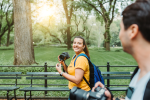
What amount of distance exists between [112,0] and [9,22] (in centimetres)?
2664

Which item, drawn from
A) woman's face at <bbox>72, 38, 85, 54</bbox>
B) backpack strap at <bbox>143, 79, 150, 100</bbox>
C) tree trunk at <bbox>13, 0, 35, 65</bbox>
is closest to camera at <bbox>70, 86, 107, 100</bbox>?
backpack strap at <bbox>143, 79, 150, 100</bbox>

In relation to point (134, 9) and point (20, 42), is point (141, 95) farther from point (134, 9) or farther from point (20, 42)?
point (20, 42)

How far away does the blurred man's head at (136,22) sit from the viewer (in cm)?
85

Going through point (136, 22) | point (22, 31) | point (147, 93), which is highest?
point (22, 31)

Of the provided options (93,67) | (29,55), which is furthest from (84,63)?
(29,55)

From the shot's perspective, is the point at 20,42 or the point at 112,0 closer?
the point at 20,42

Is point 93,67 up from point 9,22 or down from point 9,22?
down

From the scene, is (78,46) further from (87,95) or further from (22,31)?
(22,31)

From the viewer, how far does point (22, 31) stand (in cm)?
816

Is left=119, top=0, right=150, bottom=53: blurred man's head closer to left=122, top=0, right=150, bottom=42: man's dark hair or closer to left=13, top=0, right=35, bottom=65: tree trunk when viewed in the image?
left=122, top=0, right=150, bottom=42: man's dark hair

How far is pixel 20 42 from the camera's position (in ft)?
26.8

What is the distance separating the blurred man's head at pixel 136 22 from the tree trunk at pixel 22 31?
8011 mm

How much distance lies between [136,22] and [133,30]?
5 centimetres

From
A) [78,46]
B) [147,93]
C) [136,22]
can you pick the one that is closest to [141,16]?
[136,22]
